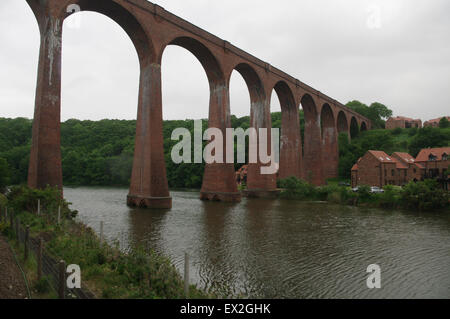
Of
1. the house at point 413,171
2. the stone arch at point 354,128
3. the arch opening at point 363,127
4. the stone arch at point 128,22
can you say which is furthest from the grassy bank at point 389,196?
the arch opening at point 363,127

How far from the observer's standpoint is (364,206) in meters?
24.7

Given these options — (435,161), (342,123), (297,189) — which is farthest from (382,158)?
(342,123)

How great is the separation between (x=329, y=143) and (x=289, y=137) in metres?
15.8

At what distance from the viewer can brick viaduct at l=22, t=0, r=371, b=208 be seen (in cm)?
1675

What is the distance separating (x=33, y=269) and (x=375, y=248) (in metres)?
10.5

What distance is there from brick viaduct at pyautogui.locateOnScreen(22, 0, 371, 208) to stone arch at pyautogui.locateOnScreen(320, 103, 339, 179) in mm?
13437

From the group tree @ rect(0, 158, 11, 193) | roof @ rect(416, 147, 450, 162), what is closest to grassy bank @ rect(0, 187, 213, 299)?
tree @ rect(0, 158, 11, 193)

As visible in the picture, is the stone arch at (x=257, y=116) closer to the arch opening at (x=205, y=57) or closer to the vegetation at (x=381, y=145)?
the arch opening at (x=205, y=57)

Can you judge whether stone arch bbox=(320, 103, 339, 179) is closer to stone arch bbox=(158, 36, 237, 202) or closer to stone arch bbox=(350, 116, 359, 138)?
stone arch bbox=(350, 116, 359, 138)

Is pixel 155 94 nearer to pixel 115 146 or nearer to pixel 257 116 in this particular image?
pixel 257 116

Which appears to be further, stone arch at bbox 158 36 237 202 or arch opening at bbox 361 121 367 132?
arch opening at bbox 361 121 367 132

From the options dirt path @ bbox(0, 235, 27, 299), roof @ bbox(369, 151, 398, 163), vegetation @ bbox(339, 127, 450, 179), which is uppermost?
vegetation @ bbox(339, 127, 450, 179)

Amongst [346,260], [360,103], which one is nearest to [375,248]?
[346,260]

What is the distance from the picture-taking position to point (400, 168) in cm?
3694
